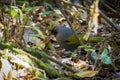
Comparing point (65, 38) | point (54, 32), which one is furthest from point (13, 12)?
point (54, 32)

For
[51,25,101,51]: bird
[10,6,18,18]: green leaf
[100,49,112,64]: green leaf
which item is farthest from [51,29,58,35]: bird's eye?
[100,49,112,64]: green leaf

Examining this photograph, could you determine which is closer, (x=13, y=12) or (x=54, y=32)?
(x=13, y=12)

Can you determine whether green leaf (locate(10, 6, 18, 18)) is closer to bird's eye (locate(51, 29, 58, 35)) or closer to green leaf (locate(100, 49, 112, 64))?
green leaf (locate(100, 49, 112, 64))

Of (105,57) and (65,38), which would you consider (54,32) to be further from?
(105,57)

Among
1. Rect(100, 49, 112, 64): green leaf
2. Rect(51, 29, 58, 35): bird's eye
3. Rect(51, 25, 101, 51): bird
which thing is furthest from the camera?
Rect(51, 29, 58, 35): bird's eye

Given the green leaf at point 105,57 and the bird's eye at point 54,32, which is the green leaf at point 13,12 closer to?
the green leaf at point 105,57

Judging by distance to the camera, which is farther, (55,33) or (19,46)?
(55,33)

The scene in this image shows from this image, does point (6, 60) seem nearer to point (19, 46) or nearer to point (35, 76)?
point (35, 76)

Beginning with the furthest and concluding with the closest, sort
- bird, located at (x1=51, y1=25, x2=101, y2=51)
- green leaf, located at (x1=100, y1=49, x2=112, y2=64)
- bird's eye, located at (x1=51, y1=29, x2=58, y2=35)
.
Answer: bird's eye, located at (x1=51, y1=29, x2=58, y2=35) < bird, located at (x1=51, y1=25, x2=101, y2=51) < green leaf, located at (x1=100, y1=49, x2=112, y2=64)

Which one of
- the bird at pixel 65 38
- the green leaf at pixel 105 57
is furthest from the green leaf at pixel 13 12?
the bird at pixel 65 38

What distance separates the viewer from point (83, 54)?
364 cm

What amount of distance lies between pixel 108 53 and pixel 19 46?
75 centimetres

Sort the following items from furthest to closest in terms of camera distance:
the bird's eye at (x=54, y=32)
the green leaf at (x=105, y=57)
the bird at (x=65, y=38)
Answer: the bird's eye at (x=54, y=32) < the bird at (x=65, y=38) < the green leaf at (x=105, y=57)

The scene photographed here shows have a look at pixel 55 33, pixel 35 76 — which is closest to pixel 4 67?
pixel 35 76
